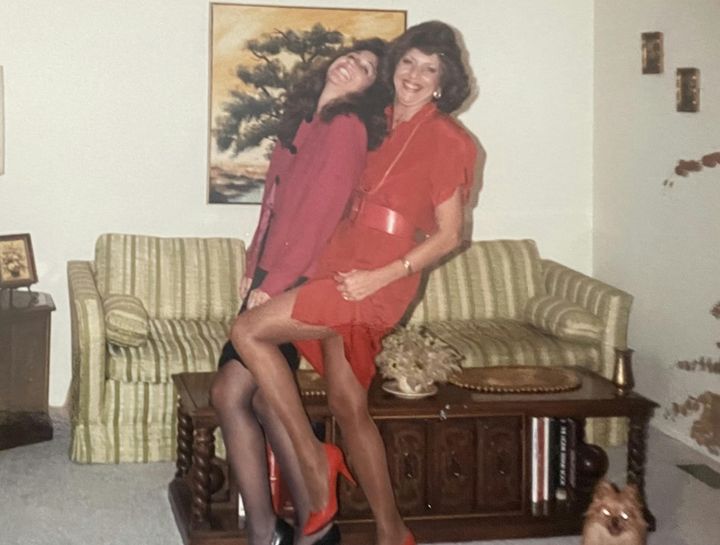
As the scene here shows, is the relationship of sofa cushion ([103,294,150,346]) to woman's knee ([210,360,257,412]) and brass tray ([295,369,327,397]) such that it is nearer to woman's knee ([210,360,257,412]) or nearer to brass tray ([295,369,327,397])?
brass tray ([295,369,327,397])

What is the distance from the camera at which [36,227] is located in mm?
4633

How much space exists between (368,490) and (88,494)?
115 cm

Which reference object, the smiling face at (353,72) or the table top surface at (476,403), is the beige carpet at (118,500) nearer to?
the table top surface at (476,403)

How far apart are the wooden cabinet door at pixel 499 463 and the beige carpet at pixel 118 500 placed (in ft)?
0.41

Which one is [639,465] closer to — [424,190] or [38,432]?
[424,190]

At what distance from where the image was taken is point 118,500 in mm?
3568

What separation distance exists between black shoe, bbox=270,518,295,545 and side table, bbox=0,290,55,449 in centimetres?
157

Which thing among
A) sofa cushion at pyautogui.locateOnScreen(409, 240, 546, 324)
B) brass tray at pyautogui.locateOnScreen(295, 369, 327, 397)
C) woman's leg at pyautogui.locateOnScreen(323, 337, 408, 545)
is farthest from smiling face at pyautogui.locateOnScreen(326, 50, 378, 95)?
sofa cushion at pyautogui.locateOnScreen(409, 240, 546, 324)

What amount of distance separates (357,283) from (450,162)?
0.36 m

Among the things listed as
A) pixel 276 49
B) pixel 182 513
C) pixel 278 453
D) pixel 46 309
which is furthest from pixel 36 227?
pixel 278 453

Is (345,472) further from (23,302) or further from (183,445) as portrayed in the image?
(23,302)

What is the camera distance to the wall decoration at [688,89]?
3.87 meters

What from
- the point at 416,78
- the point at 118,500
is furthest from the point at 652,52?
the point at 118,500

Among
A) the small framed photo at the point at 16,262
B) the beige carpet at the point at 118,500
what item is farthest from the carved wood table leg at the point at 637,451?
the small framed photo at the point at 16,262
